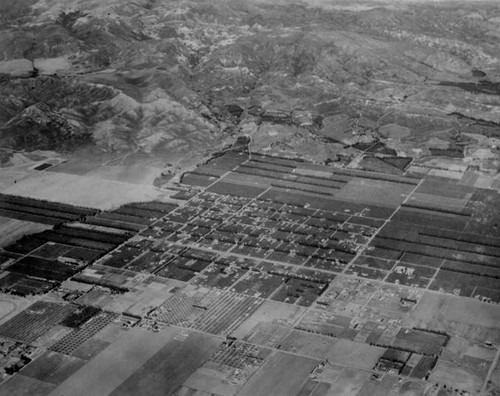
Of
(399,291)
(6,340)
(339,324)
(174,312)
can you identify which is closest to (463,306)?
(399,291)

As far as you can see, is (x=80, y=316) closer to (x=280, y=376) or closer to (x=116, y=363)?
(x=116, y=363)

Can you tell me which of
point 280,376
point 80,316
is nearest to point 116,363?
point 80,316

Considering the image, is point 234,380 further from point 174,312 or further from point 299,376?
point 174,312

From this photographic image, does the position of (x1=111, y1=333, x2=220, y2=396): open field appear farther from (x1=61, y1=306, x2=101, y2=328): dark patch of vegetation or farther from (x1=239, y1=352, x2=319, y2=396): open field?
(x1=61, y1=306, x2=101, y2=328): dark patch of vegetation

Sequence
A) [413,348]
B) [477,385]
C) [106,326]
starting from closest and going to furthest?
[477,385] < [413,348] < [106,326]

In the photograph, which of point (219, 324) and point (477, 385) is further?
point (219, 324)

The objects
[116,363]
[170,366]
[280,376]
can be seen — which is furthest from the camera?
[116,363]

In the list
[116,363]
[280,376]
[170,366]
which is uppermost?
[116,363]

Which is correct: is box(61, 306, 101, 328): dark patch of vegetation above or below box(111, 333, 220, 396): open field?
above

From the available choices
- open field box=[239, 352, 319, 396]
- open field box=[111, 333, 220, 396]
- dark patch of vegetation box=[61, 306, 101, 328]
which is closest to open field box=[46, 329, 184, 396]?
open field box=[111, 333, 220, 396]

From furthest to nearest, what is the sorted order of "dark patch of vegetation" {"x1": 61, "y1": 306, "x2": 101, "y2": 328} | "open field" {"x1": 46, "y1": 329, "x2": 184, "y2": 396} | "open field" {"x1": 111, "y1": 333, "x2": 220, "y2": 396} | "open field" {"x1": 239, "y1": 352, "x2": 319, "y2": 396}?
"dark patch of vegetation" {"x1": 61, "y1": 306, "x2": 101, "y2": 328}, "open field" {"x1": 46, "y1": 329, "x2": 184, "y2": 396}, "open field" {"x1": 111, "y1": 333, "x2": 220, "y2": 396}, "open field" {"x1": 239, "y1": 352, "x2": 319, "y2": 396}

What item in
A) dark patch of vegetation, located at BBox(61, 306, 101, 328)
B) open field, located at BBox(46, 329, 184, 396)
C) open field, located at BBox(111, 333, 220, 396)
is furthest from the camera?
dark patch of vegetation, located at BBox(61, 306, 101, 328)
